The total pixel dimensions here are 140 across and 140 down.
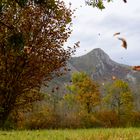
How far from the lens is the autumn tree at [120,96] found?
3238 inches

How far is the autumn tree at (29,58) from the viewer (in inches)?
1220

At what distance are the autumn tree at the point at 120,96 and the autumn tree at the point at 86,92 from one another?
501 centimetres

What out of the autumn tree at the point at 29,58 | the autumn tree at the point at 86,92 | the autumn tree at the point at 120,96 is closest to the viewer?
the autumn tree at the point at 29,58

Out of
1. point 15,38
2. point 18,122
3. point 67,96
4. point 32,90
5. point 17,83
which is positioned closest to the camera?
point 15,38

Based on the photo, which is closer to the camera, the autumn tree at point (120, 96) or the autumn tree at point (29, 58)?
the autumn tree at point (29, 58)

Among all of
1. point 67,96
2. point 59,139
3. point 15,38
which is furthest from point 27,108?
point 67,96

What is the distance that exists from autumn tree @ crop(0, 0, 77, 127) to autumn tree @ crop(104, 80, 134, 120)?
48.1m

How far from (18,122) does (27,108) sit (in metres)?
4.89

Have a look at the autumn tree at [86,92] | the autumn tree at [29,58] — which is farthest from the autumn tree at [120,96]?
the autumn tree at [29,58]

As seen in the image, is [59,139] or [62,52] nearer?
[59,139]

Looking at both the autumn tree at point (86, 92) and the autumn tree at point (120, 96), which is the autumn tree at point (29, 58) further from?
the autumn tree at point (120, 96)

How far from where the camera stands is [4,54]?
102 ft

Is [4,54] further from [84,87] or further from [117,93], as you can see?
[117,93]

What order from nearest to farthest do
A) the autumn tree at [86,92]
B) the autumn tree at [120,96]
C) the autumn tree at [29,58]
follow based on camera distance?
1. the autumn tree at [29,58]
2. the autumn tree at [86,92]
3. the autumn tree at [120,96]
